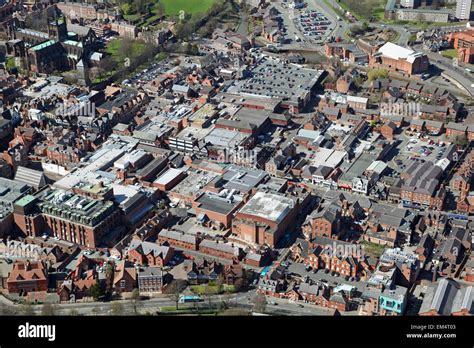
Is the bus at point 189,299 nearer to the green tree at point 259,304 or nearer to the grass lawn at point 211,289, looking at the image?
the grass lawn at point 211,289

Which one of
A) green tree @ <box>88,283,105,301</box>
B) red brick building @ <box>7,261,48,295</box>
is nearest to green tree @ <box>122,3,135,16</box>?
red brick building @ <box>7,261,48,295</box>

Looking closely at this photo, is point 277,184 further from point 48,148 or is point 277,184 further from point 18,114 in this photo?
point 18,114

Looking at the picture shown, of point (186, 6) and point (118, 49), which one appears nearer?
point (118, 49)

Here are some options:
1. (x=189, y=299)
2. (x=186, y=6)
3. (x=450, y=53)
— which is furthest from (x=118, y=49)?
(x=189, y=299)

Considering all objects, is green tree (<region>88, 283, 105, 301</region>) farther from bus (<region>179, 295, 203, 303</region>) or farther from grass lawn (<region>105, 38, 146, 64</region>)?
grass lawn (<region>105, 38, 146, 64</region>)

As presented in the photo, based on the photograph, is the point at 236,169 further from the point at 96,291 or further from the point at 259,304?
the point at 96,291

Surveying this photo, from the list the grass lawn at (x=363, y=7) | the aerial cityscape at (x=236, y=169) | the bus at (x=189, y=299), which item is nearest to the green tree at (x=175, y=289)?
the aerial cityscape at (x=236, y=169)
